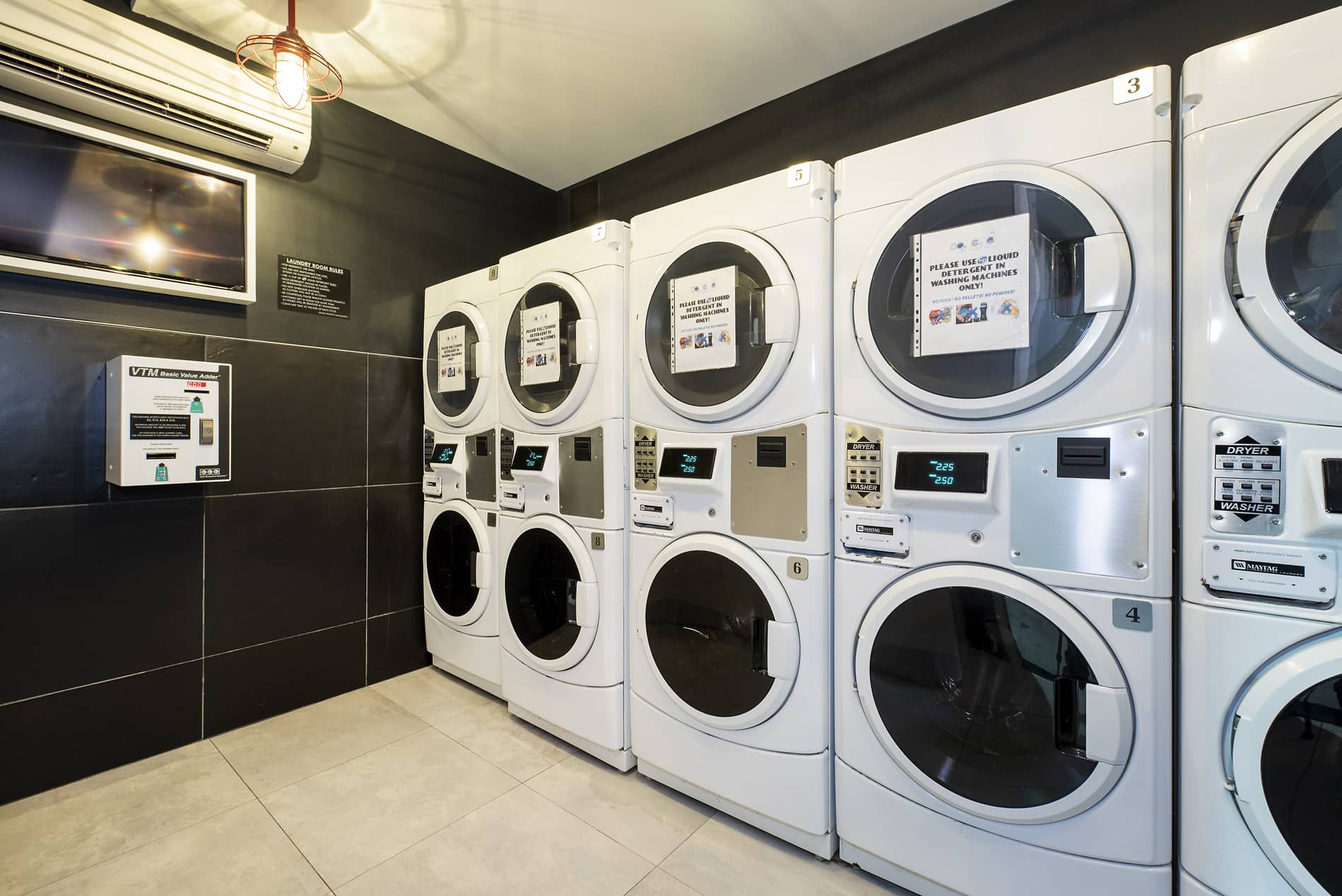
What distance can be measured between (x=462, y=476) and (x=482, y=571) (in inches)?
17.6

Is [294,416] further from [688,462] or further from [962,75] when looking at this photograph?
[962,75]

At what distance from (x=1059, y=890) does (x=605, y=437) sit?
1641 mm

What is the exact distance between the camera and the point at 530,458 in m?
2.16

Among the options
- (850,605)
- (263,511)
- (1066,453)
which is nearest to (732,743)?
(850,605)

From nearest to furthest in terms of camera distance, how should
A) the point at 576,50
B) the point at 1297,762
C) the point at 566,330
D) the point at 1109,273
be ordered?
1. the point at 1297,762
2. the point at 1109,273
3. the point at 566,330
4. the point at 576,50

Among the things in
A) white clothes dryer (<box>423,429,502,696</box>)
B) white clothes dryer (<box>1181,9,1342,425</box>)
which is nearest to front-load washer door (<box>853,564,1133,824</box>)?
white clothes dryer (<box>1181,9,1342,425</box>)

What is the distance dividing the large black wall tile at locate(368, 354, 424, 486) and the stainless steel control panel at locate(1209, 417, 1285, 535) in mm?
2924

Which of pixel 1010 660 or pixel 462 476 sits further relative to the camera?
pixel 462 476

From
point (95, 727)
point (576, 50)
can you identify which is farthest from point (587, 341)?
point (95, 727)

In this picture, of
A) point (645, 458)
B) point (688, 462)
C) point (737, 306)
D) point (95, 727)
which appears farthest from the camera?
point (95, 727)

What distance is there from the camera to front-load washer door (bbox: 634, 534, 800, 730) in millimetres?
1551

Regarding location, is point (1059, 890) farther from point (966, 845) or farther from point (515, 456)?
point (515, 456)

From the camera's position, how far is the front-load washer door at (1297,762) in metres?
0.96

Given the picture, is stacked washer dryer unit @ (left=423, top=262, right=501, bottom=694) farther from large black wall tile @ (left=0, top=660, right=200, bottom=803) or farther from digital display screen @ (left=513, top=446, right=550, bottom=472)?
large black wall tile @ (left=0, top=660, right=200, bottom=803)
